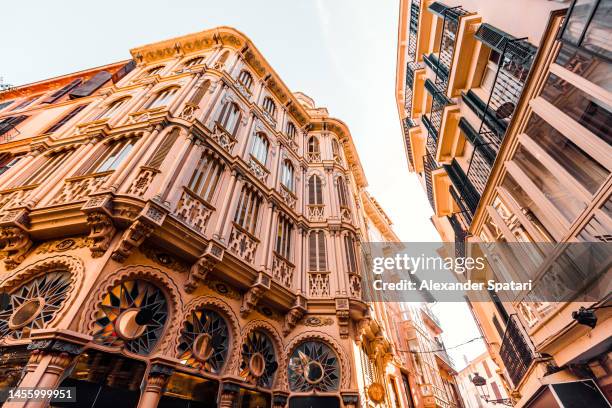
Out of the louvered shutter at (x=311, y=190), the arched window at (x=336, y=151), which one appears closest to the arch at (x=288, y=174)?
the louvered shutter at (x=311, y=190)

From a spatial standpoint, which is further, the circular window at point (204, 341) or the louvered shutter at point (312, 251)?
the louvered shutter at point (312, 251)

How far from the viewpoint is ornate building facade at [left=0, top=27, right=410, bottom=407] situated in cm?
533

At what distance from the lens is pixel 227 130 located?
36.3 ft

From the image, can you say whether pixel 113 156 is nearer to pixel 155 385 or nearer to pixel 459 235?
pixel 155 385

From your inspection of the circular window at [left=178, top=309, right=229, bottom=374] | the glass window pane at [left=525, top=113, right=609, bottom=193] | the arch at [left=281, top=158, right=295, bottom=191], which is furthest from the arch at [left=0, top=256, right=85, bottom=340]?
the glass window pane at [left=525, top=113, right=609, bottom=193]

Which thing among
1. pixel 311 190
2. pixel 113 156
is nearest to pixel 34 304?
pixel 113 156

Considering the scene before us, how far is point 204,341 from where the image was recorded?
678 centimetres

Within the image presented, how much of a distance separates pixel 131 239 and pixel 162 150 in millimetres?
3468

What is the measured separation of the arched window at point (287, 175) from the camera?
13531 millimetres

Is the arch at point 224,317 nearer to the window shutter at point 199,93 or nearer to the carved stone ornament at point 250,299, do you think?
the carved stone ornament at point 250,299

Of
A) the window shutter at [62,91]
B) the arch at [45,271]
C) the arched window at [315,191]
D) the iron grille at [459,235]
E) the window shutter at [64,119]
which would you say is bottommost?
the arch at [45,271]

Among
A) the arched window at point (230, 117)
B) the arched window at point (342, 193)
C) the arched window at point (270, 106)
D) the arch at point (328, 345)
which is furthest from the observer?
the arched window at point (270, 106)

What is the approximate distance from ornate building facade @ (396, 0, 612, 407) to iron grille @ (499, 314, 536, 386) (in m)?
0.06

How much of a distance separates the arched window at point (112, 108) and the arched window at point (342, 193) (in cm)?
1152
